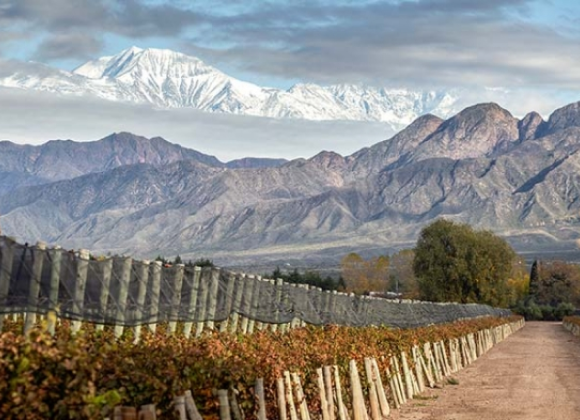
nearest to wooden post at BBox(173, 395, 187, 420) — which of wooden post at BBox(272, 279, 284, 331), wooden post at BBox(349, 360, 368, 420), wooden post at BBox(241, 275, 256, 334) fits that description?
wooden post at BBox(349, 360, 368, 420)

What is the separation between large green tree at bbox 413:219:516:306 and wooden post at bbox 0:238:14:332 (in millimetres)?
121837

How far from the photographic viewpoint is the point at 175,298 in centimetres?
2430

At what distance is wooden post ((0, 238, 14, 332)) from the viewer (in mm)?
16422

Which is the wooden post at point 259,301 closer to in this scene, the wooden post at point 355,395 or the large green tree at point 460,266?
the wooden post at point 355,395

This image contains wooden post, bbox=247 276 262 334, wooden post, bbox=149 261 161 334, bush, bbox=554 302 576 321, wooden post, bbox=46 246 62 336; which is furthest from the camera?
bush, bbox=554 302 576 321

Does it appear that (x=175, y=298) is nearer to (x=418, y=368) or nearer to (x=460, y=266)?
(x=418, y=368)

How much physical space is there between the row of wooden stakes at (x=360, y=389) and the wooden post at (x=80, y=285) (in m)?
3.31

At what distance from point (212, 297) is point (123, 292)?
5997mm

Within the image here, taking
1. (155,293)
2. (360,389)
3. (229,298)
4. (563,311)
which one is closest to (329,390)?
(360,389)

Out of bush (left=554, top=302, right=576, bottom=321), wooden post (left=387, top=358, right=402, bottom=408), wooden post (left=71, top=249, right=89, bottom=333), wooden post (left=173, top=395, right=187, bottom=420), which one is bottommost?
bush (left=554, top=302, right=576, bottom=321)

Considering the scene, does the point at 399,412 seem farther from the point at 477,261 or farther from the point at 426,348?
the point at 477,261

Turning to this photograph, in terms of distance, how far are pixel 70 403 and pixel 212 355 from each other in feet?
17.0

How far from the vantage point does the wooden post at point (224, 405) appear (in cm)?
1609

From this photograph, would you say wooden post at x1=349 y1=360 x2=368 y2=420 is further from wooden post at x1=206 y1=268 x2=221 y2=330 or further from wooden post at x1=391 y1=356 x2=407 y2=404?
wooden post at x1=391 y1=356 x2=407 y2=404
